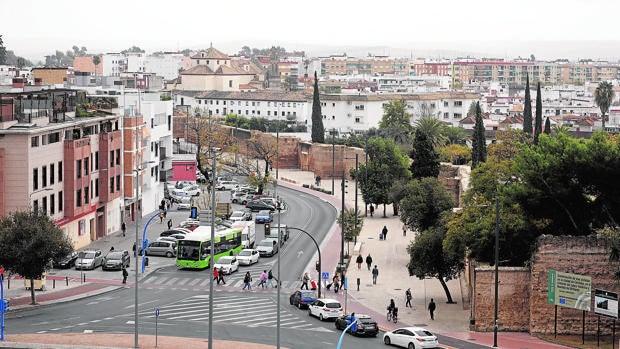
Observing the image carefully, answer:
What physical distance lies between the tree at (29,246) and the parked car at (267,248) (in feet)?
66.1

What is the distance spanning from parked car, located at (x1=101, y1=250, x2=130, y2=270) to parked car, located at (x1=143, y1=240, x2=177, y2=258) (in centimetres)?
508

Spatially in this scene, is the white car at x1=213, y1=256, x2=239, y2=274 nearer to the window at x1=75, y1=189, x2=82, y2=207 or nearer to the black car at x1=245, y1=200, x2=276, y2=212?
the window at x1=75, y1=189, x2=82, y2=207

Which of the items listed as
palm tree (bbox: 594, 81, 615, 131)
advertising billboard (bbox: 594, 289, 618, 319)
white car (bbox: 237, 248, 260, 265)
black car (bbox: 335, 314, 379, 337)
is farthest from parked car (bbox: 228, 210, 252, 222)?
palm tree (bbox: 594, 81, 615, 131)

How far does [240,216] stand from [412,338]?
4147 centimetres

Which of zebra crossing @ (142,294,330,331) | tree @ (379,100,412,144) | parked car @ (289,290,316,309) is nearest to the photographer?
zebra crossing @ (142,294,330,331)

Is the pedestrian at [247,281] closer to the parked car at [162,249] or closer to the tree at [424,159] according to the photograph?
the parked car at [162,249]

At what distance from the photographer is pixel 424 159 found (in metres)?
100

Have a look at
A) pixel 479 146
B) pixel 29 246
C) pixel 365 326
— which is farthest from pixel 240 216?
pixel 365 326

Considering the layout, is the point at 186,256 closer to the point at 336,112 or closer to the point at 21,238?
the point at 21,238

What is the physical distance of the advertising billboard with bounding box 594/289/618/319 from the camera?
4970 cm

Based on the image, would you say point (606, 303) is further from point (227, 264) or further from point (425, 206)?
point (425, 206)

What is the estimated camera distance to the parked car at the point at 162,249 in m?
75.3

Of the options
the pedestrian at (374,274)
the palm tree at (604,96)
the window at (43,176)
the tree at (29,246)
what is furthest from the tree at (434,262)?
the palm tree at (604,96)

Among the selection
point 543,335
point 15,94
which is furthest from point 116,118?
point 543,335
